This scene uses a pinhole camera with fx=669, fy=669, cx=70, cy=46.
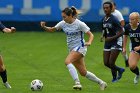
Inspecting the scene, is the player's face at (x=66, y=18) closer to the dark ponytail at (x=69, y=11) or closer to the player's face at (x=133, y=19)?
the dark ponytail at (x=69, y=11)

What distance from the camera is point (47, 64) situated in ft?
85.5

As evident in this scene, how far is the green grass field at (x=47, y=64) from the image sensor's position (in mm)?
19078

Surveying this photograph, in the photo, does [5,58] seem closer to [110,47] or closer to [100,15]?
[110,47]

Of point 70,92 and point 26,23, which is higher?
point 70,92

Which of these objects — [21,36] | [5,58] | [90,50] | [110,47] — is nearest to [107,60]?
[110,47]

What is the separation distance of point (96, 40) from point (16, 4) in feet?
19.0

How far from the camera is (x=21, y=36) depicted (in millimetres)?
37094

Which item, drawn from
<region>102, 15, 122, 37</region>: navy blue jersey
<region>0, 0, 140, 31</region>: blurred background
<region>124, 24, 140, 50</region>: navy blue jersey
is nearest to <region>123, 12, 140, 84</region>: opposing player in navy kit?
<region>124, 24, 140, 50</region>: navy blue jersey

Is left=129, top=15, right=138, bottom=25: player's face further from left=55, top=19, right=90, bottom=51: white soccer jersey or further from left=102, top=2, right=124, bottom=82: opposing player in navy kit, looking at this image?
left=55, top=19, right=90, bottom=51: white soccer jersey

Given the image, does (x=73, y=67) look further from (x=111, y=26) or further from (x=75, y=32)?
(x=111, y=26)

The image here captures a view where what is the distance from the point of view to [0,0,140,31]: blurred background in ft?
125

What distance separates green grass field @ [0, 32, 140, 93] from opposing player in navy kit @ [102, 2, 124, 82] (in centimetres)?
65

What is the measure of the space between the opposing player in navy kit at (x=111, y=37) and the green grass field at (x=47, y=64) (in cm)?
65

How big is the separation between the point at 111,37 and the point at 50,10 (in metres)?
18.7
